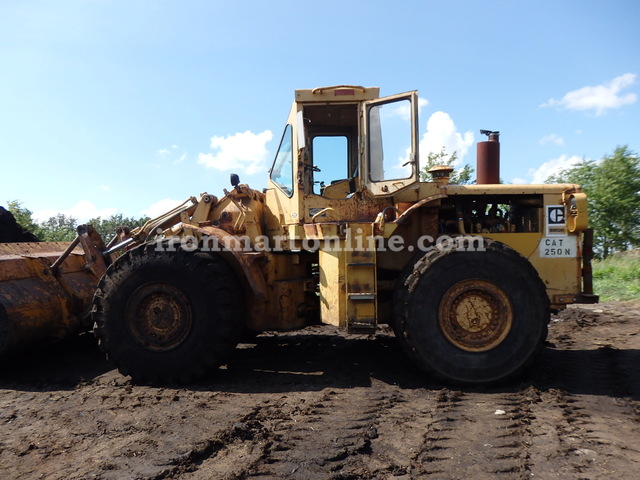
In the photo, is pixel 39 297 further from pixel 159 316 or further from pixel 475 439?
pixel 475 439

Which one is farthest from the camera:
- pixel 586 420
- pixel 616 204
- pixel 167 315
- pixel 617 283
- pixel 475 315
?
pixel 616 204

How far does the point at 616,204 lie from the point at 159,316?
20.9 metres

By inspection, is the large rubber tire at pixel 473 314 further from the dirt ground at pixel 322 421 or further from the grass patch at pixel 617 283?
the grass patch at pixel 617 283

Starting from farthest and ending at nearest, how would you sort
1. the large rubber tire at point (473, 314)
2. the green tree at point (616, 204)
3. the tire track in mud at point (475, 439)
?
the green tree at point (616, 204)
the large rubber tire at point (473, 314)
the tire track in mud at point (475, 439)

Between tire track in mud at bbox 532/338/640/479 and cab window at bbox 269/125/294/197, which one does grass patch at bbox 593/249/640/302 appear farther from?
cab window at bbox 269/125/294/197

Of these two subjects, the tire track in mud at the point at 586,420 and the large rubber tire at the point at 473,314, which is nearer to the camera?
the tire track in mud at the point at 586,420

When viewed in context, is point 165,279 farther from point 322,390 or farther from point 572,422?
point 572,422

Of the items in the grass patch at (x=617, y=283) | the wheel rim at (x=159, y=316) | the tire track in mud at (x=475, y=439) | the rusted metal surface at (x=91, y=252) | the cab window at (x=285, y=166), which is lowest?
the tire track in mud at (x=475, y=439)

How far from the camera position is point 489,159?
5.34m

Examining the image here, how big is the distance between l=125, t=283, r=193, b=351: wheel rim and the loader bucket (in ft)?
3.92

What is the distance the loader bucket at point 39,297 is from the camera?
495cm

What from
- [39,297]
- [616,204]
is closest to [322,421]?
[39,297]

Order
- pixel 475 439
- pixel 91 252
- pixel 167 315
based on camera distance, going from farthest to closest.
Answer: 1. pixel 91 252
2. pixel 167 315
3. pixel 475 439

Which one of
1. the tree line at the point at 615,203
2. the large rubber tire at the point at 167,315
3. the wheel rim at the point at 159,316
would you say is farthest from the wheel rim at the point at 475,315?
the tree line at the point at 615,203
